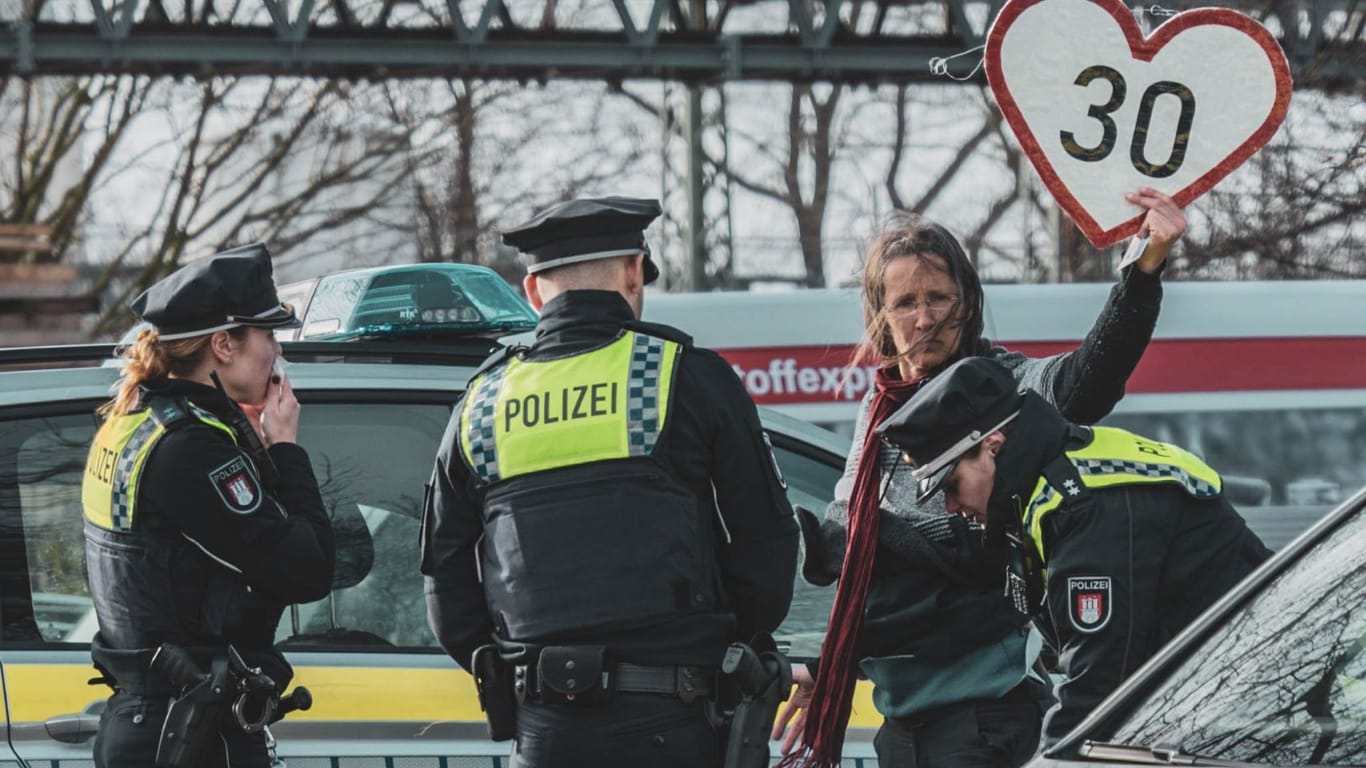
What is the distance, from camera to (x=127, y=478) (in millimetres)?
3164

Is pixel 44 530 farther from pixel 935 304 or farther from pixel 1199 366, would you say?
pixel 1199 366

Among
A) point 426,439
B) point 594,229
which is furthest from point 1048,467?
point 426,439

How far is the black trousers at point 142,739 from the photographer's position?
125 inches

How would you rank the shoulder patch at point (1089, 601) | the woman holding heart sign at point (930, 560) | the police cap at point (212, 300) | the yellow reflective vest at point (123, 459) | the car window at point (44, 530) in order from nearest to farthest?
the shoulder patch at point (1089, 601), the woman holding heart sign at point (930, 560), the yellow reflective vest at point (123, 459), the police cap at point (212, 300), the car window at point (44, 530)

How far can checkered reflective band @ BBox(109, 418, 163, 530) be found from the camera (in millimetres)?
3156

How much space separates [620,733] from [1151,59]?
1.45 metres

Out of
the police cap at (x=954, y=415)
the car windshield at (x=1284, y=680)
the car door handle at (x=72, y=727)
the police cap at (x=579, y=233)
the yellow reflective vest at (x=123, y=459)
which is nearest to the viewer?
the car windshield at (x=1284, y=680)

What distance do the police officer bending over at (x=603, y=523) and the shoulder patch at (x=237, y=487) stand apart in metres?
0.35

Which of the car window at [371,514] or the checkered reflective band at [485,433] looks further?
the car window at [371,514]

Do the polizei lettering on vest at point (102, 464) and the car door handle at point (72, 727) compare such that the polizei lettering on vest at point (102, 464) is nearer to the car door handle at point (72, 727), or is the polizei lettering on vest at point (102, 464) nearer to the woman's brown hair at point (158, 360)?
the woman's brown hair at point (158, 360)

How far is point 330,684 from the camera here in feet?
11.5

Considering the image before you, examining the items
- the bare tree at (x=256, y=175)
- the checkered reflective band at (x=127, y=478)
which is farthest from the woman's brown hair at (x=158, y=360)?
the bare tree at (x=256, y=175)

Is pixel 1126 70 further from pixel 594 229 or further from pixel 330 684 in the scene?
pixel 330 684

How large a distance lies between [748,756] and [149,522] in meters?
1.09
